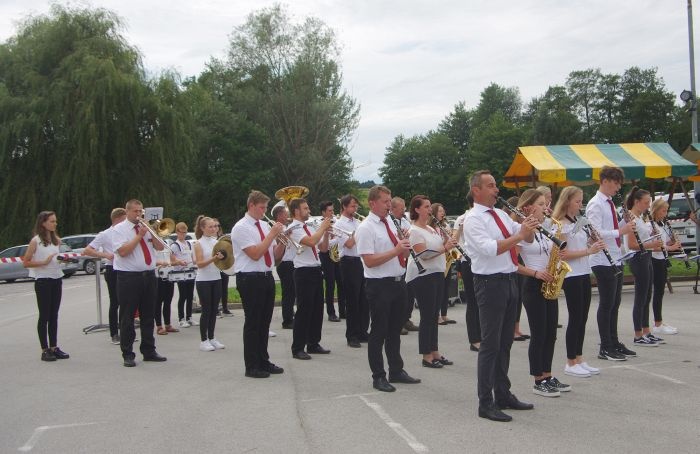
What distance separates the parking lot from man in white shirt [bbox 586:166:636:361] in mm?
345

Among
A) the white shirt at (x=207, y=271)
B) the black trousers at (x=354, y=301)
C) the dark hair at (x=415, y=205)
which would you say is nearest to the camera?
the dark hair at (x=415, y=205)

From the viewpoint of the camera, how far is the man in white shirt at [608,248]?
7.58 metres

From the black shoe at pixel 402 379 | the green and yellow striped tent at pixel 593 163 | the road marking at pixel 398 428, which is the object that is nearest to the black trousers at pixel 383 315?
the black shoe at pixel 402 379

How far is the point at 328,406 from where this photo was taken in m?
6.16

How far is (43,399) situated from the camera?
6832 mm

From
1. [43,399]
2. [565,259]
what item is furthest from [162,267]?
[565,259]

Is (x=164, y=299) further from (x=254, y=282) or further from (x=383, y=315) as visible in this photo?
(x=383, y=315)

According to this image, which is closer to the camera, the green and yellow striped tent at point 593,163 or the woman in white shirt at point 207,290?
the woman in white shirt at point 207,290

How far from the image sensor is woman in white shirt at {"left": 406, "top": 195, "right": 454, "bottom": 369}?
25.1 ft

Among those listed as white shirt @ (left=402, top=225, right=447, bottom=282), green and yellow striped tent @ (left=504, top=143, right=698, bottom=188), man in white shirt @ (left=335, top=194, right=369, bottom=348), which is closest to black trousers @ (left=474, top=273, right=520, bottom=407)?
white shirt @ (left=402, top=225, right=447, bottom=282)

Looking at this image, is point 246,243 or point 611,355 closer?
point 246,243

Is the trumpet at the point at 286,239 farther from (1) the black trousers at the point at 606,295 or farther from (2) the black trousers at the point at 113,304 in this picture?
(1) the black trousers at the point at 606,295

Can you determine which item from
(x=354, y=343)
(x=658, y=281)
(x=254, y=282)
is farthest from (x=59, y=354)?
(x=658, y=281)

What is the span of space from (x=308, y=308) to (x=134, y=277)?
229cm
